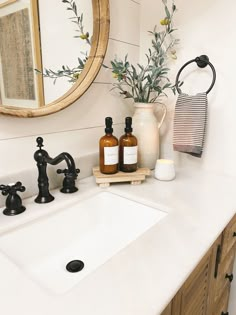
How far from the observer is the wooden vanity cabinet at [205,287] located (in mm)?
562

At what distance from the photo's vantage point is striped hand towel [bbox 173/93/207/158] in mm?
989

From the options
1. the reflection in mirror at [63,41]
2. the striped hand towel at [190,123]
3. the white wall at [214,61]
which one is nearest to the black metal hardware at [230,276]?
the white wall at [214,61]

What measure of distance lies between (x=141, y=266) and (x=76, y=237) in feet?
1.23

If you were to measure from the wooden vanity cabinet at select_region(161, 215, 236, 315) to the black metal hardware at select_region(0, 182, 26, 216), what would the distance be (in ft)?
1.59

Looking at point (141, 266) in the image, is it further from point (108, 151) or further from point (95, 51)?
point (95, 51)

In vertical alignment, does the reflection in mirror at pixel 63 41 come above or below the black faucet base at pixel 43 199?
above

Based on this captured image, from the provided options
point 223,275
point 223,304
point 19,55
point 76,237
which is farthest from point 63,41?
point 223,304

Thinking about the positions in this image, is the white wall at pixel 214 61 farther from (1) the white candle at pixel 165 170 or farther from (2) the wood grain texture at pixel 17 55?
(2) the wood grain texture at pixel 17 55

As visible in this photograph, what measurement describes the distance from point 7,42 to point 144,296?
757 mm

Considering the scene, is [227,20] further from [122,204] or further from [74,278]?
[74,278]

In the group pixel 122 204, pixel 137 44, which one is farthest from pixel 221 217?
pixel 137 44

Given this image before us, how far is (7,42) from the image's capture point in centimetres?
71

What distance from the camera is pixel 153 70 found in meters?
1.01

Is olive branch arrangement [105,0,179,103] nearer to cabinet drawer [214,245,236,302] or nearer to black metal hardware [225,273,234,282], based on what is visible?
cabinet drawer [214,245,236,302]
